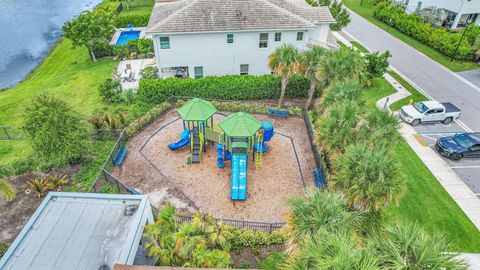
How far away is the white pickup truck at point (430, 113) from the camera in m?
26.7

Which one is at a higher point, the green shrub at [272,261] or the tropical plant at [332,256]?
the tropical plant at [332,256]

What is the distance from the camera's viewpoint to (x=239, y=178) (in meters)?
19.5

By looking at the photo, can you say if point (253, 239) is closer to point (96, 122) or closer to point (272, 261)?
point (272, 261)

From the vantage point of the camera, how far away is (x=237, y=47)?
29766mm

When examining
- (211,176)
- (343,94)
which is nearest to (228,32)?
(343,94)

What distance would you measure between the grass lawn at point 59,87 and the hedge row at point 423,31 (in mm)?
41201

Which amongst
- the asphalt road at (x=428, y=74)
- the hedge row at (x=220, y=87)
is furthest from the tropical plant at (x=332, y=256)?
the asphalt road at (x=428, y=74)

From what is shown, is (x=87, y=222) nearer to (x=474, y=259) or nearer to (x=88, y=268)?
(x=88, y=268)

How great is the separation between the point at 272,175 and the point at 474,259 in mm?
12041

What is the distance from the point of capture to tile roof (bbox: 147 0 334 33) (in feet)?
91.8

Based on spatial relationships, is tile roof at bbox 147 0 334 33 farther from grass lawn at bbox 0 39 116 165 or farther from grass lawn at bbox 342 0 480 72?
grass lawn at bbox 342 0 480 72

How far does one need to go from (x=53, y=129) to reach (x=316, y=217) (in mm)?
17045

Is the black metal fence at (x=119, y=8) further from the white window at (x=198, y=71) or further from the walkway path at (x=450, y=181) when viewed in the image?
the walkway path at (x=450, y=181)

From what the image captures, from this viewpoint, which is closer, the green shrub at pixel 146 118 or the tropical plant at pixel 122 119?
the green shrub at pixel 146 118
